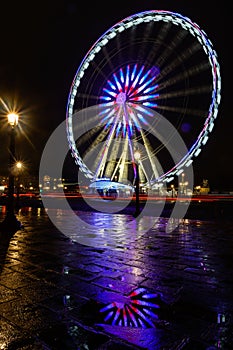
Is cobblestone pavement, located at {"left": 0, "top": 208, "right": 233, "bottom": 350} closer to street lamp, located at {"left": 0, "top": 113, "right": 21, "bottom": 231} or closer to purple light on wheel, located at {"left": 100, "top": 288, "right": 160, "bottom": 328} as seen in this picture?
purple light on wheel, located at {"left": 100, "top": 288, "right": 160, "bottom": 328}

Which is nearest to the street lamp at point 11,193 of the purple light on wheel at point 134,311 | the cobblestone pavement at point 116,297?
the cobblestone pavement at point 116,297

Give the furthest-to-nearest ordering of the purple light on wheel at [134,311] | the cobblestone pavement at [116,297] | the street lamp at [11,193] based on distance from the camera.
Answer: the street lamp at [11,193] → the purple light on wheel at [134,311] → the cobblestone pavement at [116,297]

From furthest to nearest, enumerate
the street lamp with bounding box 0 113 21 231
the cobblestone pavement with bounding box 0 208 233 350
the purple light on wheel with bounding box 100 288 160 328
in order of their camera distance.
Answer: the street lamp with bounding box 0 113 21 231
the purple light on wheel with bounding box 100 288 160 328
the cobblestone pavement with bounding box 0 208 233 350

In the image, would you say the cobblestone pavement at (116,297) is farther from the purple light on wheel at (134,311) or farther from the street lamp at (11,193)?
the street lamp at (11,193)

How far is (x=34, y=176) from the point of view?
87875mm


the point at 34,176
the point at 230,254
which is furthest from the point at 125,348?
the point at 34,176

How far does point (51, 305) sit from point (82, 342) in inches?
46.0

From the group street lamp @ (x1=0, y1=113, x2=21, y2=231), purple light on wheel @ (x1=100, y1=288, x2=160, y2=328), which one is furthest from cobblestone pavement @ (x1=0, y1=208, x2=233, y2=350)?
street lamp @ (x1=0, y1=113, x2=21, y2=231)

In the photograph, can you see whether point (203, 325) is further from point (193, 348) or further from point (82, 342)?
point (82, 342)

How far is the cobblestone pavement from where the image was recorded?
3342mm

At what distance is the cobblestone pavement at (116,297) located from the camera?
3.34 m

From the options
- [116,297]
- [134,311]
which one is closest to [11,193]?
[116,297]

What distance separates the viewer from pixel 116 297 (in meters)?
4.64

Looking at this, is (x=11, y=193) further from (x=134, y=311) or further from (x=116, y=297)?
(x=134, y=311)
